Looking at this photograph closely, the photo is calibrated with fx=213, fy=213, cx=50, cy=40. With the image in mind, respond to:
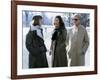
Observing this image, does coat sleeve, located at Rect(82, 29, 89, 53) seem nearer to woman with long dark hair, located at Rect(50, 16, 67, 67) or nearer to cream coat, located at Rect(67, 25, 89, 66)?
cream coat, located at Rect(67, 25, 89, 66)

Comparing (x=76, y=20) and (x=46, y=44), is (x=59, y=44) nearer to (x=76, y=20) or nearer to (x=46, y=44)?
(x=46, y=44)

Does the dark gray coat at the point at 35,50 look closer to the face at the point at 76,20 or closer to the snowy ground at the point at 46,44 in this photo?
the snowy ground at the point at 46,44

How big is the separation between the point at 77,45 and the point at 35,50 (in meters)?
0.39

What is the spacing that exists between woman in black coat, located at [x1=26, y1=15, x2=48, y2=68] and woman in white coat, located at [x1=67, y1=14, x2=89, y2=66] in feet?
0.79

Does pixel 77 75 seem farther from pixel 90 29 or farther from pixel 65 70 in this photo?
pixel 90 29

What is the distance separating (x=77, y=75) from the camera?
6.30 feet

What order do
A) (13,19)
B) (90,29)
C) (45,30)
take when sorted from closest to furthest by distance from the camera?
(13,19) → (45,30) → (90,29)

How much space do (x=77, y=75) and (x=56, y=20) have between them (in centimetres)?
53

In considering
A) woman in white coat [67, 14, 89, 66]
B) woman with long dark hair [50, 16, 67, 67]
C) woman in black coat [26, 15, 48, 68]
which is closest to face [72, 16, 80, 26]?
woman in white coat [67, 14, 89, 66]

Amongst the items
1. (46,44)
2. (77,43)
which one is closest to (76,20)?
(77,43)

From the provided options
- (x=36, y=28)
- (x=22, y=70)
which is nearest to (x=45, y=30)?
(x=36, y=28)

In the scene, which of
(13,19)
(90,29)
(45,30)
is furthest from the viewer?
(90,29)

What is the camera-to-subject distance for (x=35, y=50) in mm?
1801

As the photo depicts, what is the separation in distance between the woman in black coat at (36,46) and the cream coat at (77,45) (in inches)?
9.5
